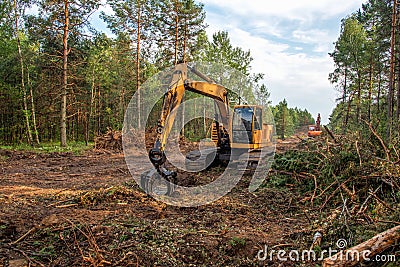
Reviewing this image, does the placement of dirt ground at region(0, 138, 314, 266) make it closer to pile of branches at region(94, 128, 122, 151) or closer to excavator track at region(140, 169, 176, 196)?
excavator track at region(140, 169, 176, 196)

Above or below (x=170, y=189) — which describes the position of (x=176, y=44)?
above

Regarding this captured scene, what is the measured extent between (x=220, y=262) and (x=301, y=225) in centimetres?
211

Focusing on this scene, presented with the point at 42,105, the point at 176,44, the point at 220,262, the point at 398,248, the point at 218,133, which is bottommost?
the point at 220,262

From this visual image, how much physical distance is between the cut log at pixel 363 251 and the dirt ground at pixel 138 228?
809 millimetres

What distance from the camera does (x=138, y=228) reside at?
4.68 meters

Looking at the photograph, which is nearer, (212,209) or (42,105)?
(212,209)

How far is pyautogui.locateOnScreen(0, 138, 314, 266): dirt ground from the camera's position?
3.93m

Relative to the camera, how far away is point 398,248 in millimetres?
3240

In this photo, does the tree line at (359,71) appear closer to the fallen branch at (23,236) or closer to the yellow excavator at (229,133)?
the yellow excavator at (229,133)

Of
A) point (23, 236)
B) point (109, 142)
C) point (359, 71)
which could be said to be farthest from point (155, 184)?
point (359, 71)

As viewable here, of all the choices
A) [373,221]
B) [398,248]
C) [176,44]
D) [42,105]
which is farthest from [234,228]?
[42,105]

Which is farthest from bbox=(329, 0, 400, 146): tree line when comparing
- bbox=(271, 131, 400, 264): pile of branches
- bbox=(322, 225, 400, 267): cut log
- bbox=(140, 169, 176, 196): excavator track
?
bbox=(322, 225, 400, 267): cut log

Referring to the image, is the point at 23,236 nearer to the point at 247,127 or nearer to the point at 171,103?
the point at 171,103

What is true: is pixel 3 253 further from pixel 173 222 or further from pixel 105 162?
pixel 105 162
